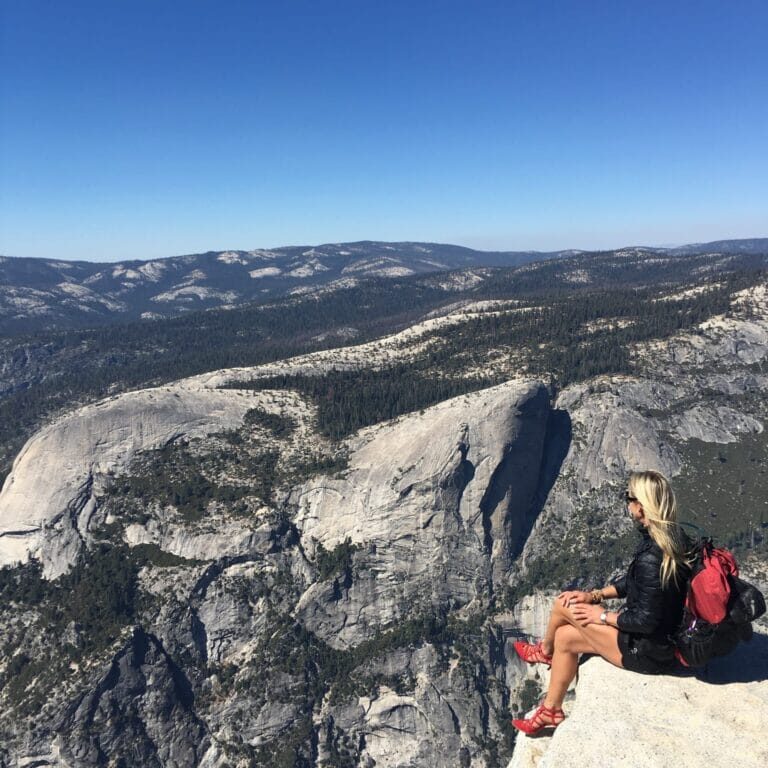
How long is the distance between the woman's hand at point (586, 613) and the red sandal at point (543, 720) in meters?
2.75

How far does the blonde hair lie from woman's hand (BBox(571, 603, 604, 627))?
2524 mm

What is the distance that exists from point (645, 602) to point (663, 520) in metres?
2.22

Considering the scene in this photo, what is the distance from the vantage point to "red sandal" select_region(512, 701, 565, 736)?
14.2 m

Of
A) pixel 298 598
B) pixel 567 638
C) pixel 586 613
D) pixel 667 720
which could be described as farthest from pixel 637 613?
pixel 298 598

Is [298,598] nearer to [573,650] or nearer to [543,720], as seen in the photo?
[543,720]

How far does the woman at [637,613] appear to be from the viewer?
39.4 ft

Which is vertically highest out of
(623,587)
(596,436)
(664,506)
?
(664,506)

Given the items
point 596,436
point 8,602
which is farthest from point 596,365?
point 8,602

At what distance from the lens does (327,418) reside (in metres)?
118

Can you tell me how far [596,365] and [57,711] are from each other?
425 feet

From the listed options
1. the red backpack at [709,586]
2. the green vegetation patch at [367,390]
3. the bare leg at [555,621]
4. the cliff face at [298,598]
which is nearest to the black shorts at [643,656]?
the bare leg at [555,621]

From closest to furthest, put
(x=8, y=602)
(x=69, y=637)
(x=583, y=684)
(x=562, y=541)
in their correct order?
1. (x=583, y=684)
2. (x=69, y=637)
3. (x=8, y=602)
4. (x=562, y=541)

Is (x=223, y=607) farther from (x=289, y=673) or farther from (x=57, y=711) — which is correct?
(x=57, y=711)

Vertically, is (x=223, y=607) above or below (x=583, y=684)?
below
